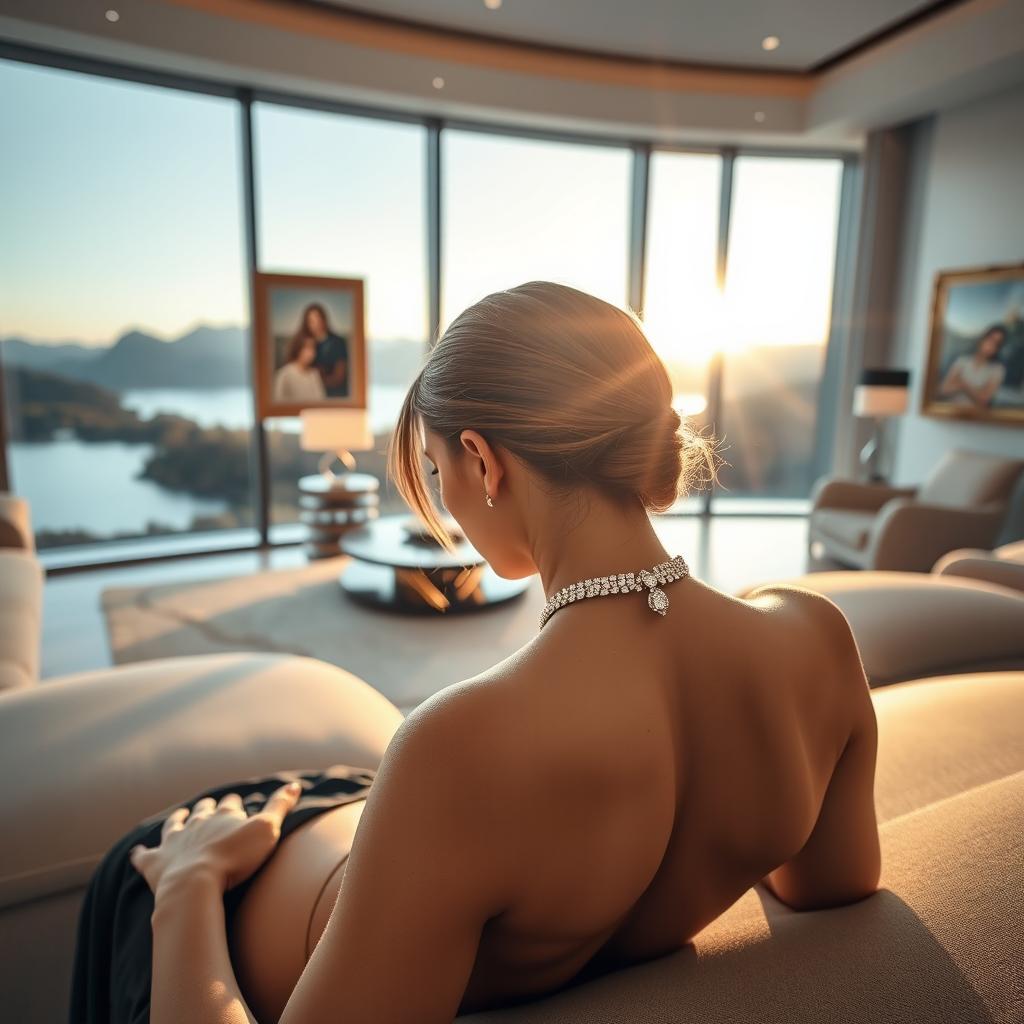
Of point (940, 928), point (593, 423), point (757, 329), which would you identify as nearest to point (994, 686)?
point (940, 928)

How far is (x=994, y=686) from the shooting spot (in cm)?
172

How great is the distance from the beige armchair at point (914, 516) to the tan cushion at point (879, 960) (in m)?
4.18

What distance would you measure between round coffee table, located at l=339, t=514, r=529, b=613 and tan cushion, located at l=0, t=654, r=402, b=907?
2086mm

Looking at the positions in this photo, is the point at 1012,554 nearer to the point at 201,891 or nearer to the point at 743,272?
the point at 201,891

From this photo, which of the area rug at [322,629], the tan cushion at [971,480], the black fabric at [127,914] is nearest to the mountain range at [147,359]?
the area rug at [322,629]

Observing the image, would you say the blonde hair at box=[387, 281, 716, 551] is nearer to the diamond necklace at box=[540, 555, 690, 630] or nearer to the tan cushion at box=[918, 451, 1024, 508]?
the diamond necklace at box=[540, 555, 690, 630]

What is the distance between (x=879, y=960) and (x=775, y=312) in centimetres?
A: 740

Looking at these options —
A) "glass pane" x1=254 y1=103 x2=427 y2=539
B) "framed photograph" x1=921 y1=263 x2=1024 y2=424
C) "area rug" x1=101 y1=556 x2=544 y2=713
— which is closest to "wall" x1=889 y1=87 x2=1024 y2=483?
"framed photograph" x1=921 y1=263 x2=1024 y2=424

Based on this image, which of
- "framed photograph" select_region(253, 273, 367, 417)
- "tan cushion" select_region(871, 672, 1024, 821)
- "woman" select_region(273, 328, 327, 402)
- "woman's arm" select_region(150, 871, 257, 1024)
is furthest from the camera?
"woman" select_region(273, 328, 327, 402)

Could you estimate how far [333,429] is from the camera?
5.62 metres

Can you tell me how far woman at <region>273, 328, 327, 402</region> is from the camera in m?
6.20

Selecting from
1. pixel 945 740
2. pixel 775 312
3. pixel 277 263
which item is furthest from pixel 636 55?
pixel 945 740

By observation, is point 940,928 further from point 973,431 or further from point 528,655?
point 973,431

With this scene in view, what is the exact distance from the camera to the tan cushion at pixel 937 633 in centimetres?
230
